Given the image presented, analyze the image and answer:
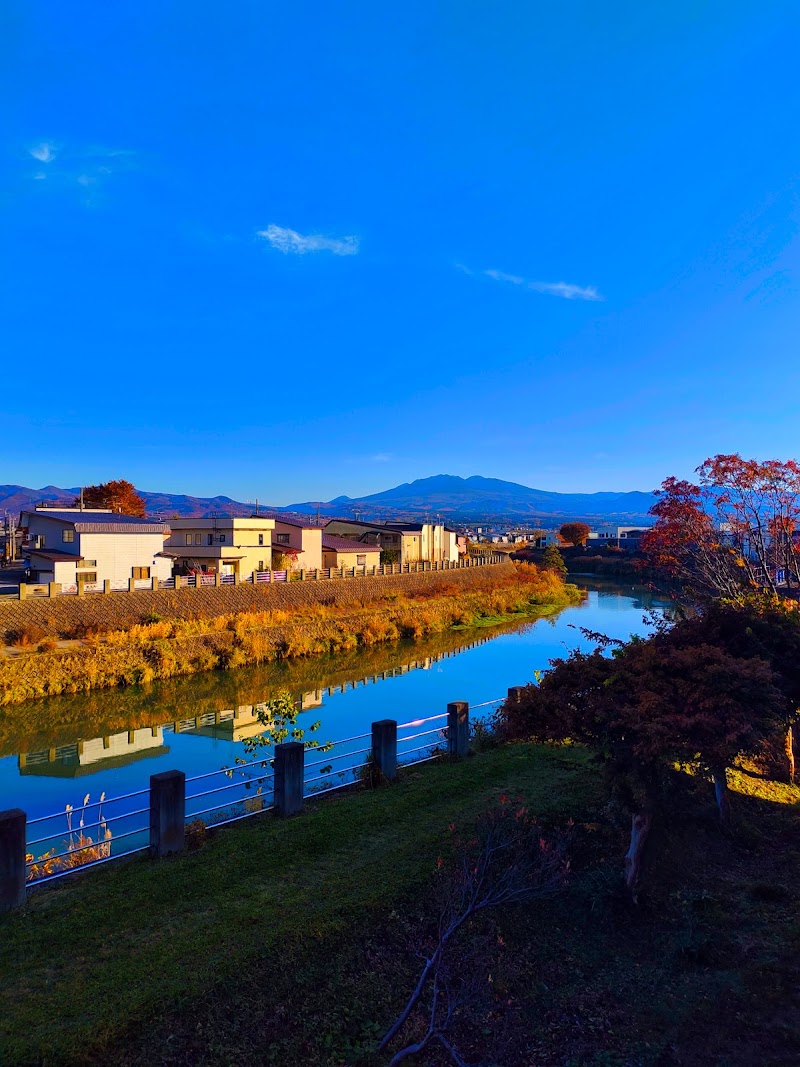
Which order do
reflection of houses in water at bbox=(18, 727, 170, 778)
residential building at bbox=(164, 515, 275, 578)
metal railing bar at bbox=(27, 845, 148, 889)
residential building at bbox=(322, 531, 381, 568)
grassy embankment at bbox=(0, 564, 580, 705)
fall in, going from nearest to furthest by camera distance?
metal railing bar at bbox=(27, 845, 148, 889)
reflection of houses in water at bbox=(18, 727, 170, 778)
grassy embankment at bbox=(0, 564, 580, 705)
residential building at bbox=(164, 515, 275, 578)
residential building at bbox=(322, 531, 381, 568)

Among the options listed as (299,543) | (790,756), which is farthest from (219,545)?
(790,756)

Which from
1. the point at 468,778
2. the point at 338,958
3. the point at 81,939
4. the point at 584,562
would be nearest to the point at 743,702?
the point at 338,958

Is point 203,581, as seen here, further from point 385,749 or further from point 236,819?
point 236,819

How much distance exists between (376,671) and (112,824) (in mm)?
14723

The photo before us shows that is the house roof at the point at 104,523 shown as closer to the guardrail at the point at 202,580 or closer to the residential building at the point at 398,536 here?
the guardrail at the point at 202,580

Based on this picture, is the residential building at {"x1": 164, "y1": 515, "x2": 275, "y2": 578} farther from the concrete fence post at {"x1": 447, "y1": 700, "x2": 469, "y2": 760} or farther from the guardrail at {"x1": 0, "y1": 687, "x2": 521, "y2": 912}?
the concrete fence post at {"x1": 447, "y1": 700, "x2": 469, "y2": 760}

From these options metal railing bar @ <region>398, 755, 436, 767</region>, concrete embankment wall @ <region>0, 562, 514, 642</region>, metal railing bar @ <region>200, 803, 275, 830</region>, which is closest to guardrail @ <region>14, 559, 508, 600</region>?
concrete embankment wall @ <region>0, 562, 514, 642</region>

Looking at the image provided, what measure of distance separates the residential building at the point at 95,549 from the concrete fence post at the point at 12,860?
23225 millimetres

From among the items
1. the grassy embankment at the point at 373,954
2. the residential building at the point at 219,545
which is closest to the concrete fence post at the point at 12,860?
the grassy embankment at the point at 373,954

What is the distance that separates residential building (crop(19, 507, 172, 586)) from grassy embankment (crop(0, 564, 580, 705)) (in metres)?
5.65

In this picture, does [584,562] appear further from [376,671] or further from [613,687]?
[613,687]

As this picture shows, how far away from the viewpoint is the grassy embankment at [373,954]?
4145mm

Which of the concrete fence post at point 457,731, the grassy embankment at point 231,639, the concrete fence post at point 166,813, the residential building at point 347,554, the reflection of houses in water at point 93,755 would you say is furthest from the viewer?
the residential building at point 347,554

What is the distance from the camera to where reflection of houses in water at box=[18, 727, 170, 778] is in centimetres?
1407
